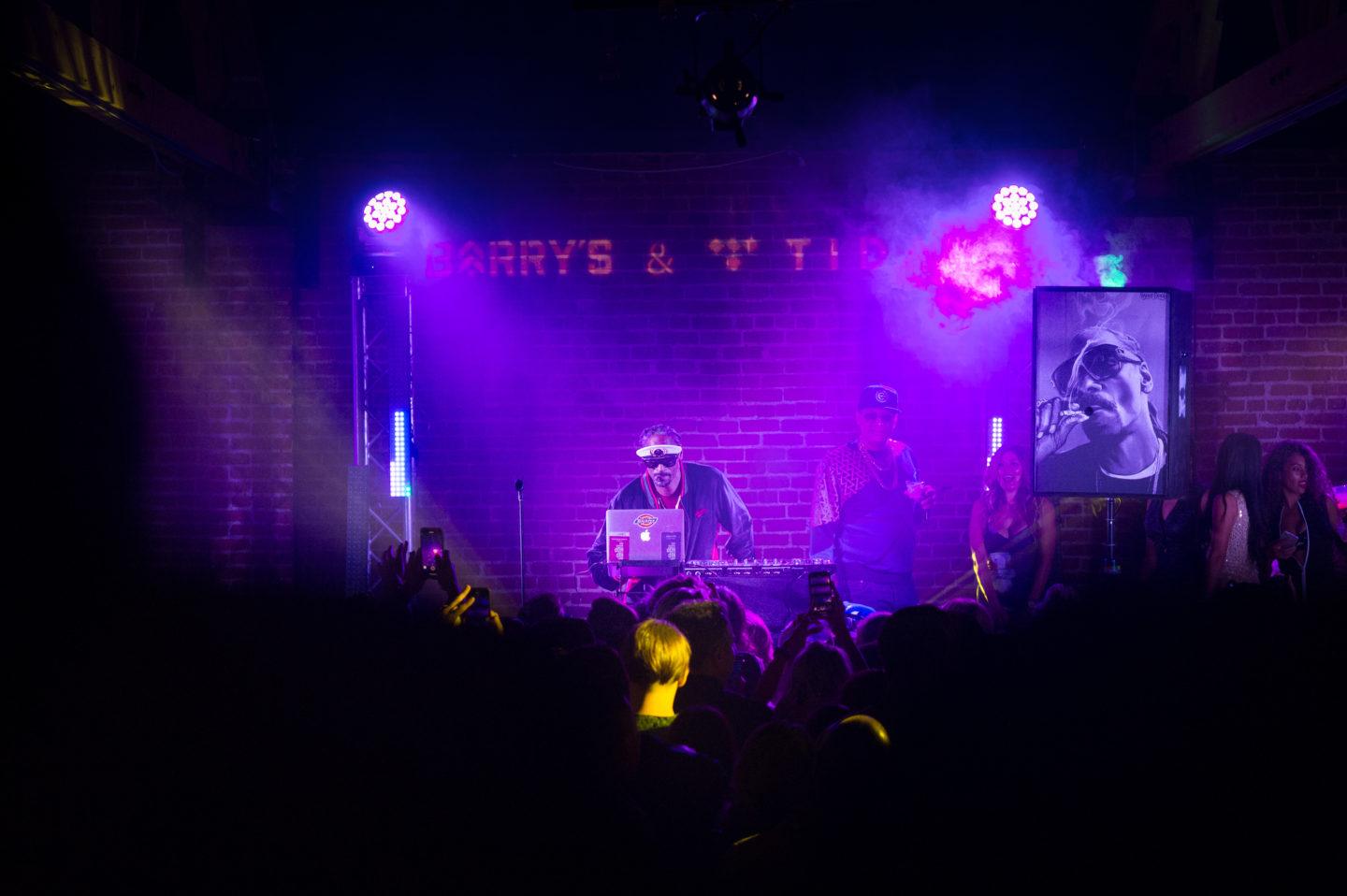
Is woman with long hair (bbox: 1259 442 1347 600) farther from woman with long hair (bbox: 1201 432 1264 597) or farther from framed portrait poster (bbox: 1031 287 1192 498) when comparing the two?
framed portrait poster (bbox: 1031 287 1192 498)

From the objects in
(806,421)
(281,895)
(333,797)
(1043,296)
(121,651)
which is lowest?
(281,895)

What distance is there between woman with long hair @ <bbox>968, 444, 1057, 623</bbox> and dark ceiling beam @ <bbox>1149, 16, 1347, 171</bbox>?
231 centimetres

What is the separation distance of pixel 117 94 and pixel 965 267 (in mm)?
5527

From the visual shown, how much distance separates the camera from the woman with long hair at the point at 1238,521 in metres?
5.50

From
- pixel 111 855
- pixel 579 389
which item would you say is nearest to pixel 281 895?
pixel 111 855

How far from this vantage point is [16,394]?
20.6 ft

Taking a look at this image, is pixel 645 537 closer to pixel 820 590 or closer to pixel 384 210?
pixel 820 590

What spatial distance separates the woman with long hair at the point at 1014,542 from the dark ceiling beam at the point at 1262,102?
2.31 metres

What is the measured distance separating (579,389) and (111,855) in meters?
5.23

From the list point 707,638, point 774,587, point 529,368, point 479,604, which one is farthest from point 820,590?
point 529,368

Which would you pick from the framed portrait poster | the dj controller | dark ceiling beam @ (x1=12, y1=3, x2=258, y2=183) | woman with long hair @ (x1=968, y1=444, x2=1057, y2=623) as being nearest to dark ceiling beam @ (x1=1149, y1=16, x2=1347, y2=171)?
the framed portrait poster

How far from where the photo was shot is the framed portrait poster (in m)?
6.33

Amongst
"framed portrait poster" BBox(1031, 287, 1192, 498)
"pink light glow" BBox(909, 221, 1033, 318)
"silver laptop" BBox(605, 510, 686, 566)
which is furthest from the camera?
"pink light glow" BBox(909, 221, 1033, 318)

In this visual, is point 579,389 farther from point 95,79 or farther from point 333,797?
point 333,797
